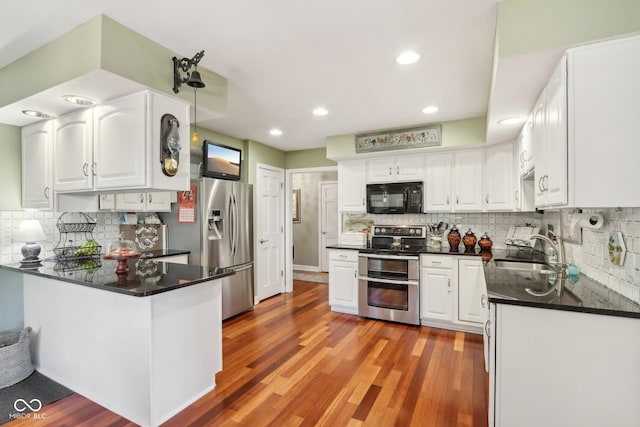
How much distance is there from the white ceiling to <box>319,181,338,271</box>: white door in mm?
3577

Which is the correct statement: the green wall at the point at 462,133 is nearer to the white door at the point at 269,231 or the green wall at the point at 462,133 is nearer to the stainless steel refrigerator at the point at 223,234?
the white door at the point at 269,231

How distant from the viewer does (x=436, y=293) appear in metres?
3.48

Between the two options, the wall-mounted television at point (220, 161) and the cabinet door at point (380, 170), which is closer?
the wall-mounted television at point (220, 161)

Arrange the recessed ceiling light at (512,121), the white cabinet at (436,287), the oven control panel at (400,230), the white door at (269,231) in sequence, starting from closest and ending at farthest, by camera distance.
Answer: the recessed ceiling light at (512,121)
the white cabinet at (436,287)
the oven control panel at (400,230)
the white door at (269,231)

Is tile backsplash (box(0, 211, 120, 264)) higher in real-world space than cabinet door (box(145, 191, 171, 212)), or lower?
lower

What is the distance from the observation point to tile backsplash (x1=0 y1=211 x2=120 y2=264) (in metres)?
2.72

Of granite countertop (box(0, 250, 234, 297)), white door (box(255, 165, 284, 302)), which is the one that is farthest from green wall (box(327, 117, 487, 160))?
granite countertop (box(0, 250, 234, 297))

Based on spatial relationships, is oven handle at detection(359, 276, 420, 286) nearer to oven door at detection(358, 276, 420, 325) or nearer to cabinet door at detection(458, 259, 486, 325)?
oven door at detection(358, 276, 420, 325)

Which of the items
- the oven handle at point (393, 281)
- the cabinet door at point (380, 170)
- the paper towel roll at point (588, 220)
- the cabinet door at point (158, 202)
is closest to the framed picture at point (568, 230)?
the paper towel roll at point (588, 220)

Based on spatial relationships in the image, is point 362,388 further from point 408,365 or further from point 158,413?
point 158,413

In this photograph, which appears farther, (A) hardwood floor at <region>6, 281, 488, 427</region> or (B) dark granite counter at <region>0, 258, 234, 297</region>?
(A) hardwood floor at <region>6, 281, 488, 427</region>

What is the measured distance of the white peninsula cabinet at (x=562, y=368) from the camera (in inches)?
54.3

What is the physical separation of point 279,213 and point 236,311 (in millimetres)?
1743

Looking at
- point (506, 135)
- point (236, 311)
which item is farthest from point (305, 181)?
point (506, 135)
